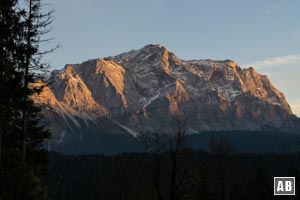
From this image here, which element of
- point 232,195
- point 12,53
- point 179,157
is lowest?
point 232,195

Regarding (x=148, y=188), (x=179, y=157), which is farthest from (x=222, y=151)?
(x=179, y=157)

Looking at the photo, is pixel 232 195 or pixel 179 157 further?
pixel 232 195

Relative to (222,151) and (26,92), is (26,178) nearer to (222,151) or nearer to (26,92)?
(26,92)

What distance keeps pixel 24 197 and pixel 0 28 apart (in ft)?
36.8

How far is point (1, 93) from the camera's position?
31.0 metres

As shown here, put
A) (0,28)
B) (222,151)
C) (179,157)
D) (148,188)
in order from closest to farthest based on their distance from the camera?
(0,28) → (179,157) → (222,151) → (148,188)

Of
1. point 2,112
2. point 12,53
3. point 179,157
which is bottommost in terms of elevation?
point 179,157

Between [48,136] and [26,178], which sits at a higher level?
[48,136]

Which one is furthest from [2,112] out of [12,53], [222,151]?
[222,151]

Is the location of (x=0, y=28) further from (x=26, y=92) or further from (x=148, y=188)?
(x=148, y=188)

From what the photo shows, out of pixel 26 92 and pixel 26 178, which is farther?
pixel 26 178

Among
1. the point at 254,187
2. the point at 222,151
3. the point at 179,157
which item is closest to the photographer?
the point at 179,157

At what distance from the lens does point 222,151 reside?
64875mm

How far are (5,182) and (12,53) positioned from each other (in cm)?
1410
